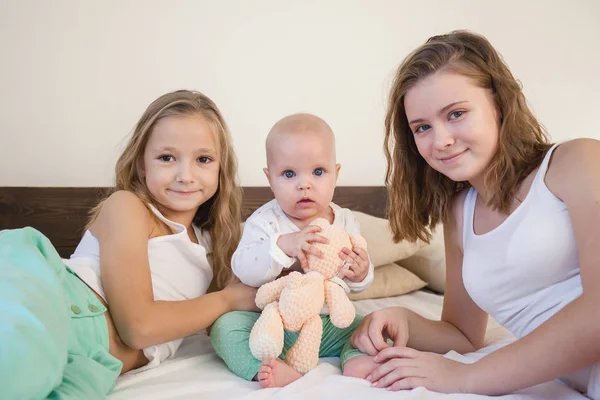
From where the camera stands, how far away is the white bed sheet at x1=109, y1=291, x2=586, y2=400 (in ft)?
3.18

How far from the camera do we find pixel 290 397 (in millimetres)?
970

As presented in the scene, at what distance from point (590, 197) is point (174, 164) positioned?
3.16 ft

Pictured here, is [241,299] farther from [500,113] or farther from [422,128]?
[500,113]

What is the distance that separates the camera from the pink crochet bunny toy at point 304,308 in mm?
1081

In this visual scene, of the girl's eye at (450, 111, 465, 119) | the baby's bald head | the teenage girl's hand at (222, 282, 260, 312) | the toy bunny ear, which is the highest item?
the girl's eye at (450, 111, 465, 119)

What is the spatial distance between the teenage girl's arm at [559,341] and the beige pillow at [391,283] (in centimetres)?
81

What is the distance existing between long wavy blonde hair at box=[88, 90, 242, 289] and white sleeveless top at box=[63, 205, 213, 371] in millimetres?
64

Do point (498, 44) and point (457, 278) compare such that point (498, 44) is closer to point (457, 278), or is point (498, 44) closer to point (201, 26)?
point (201, 26)

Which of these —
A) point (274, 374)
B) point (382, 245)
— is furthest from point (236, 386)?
point (382, 245)

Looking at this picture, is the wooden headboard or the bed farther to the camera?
the wooden headboard

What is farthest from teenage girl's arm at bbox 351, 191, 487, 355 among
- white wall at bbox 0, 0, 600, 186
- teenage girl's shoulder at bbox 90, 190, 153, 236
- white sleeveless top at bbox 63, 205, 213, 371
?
white wall at bbox 0, 0, 600, 186

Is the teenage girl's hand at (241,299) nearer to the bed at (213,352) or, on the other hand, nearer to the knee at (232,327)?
the knee at (232,327)

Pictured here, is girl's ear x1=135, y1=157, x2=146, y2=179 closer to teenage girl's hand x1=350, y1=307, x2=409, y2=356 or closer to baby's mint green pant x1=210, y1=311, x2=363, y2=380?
baby's mint green pant x1=210, y1=311, x2=363, y2=380

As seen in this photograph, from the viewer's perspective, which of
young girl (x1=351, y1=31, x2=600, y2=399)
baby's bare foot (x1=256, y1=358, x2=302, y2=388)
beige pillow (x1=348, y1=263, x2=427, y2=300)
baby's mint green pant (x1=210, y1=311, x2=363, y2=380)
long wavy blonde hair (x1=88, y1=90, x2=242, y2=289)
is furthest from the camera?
beige pillow (x1=348, y1=263, x2=427, y2=300)
